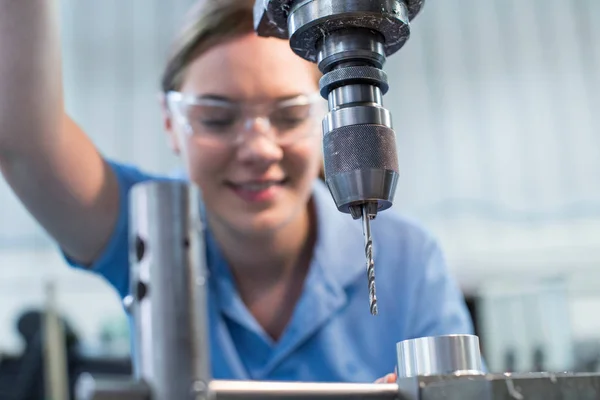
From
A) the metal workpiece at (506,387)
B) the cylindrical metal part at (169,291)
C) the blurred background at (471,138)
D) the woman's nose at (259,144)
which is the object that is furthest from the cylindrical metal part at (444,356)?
the blurred background at (471,138)

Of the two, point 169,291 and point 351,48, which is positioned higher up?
point 351,48

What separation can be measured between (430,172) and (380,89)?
2.11 metres

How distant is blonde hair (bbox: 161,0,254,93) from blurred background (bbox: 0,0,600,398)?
1.35 meters

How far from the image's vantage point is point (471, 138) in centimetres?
263

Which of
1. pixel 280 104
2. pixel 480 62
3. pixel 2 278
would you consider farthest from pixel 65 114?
pixel 480 62

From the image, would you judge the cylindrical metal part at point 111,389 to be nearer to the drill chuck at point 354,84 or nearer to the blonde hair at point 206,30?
the drill chuck at point 354,84

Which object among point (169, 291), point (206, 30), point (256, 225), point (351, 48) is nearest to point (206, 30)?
point (206, 30)

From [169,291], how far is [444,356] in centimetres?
21

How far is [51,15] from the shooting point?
820mm

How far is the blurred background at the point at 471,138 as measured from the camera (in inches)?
96.2

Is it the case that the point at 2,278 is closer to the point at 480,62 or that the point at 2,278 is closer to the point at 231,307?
the point at 231,307

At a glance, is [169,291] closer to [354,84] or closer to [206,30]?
[354,84]

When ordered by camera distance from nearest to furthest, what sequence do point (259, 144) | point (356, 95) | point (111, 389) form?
1. point (111, 389)
2. point (356, 95)
3. point (259, 144)

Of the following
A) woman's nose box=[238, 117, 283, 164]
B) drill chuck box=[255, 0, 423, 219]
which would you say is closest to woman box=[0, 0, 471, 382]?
woman's nose box=[238, 117, 283, 164]
